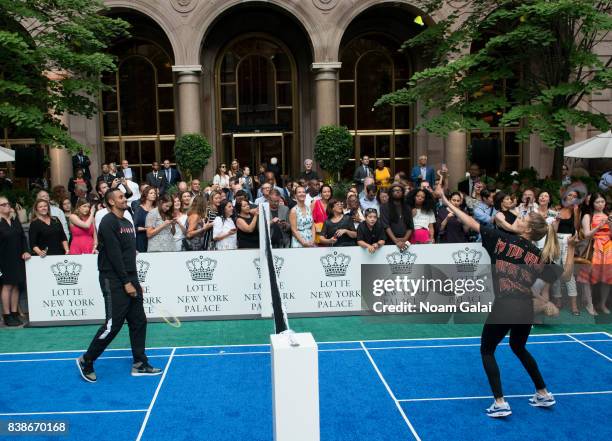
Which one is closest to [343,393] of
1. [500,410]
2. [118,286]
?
[500,410]

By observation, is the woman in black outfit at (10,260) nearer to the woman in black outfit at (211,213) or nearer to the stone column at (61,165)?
the woman in black outfit at (211,213)

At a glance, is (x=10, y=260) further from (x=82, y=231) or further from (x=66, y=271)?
(x=82, y=231)

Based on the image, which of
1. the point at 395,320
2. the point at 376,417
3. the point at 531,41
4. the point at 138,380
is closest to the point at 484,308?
the point at 395,320

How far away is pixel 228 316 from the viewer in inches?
480

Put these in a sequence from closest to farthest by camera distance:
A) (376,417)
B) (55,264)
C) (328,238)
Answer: (376,417) < (55,264) < (328,238)

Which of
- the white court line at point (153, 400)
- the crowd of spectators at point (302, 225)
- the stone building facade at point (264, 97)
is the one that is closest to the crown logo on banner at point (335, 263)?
the crowd of spectators at point (302, 225)

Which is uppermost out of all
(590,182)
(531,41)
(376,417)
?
(531,41)

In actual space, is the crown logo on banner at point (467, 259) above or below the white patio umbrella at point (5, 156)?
below

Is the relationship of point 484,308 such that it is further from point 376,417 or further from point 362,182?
point 362,182

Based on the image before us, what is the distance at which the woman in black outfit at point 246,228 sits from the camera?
41.3ft

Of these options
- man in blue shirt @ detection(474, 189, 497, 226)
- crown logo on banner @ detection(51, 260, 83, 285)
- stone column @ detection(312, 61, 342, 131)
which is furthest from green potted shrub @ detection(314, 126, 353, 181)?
crown logo on banner @ detection(51, 260, 83, 285)

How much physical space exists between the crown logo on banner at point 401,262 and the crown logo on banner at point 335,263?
78 cm

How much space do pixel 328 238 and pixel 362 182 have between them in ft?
26.2

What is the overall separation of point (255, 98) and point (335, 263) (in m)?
16.6
